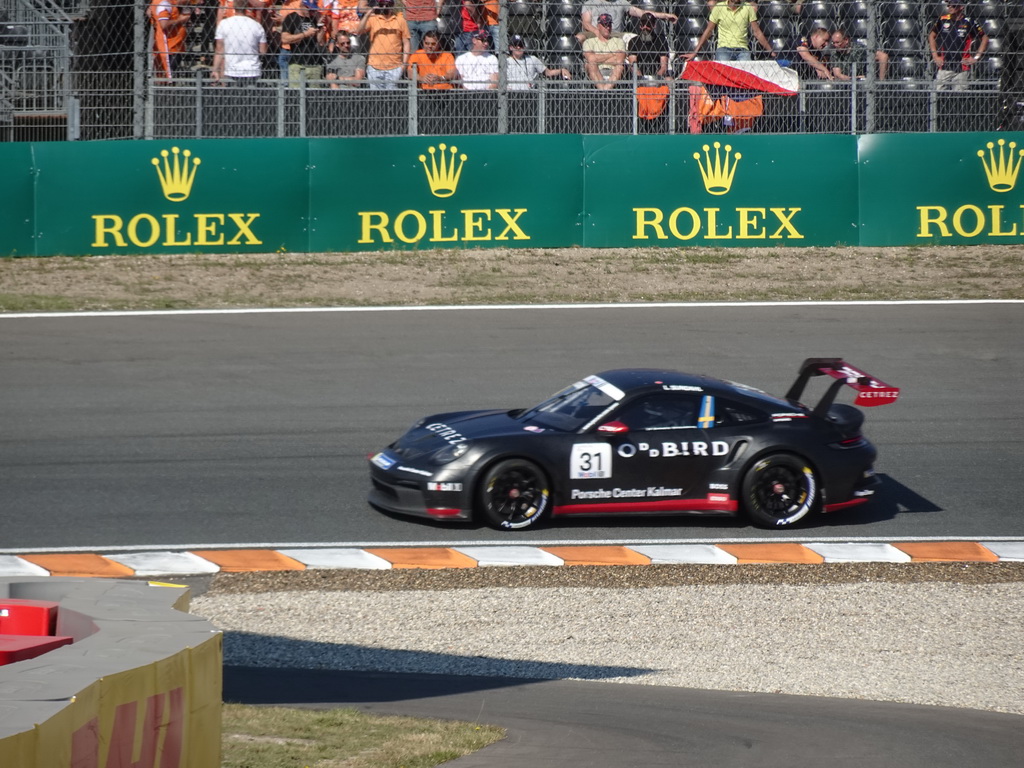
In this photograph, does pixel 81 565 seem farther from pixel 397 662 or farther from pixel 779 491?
pixel 779 491

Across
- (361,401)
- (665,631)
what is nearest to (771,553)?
(665,631)

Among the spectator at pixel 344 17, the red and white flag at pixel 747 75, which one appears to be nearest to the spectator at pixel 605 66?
the red and white flag at pixel 747 75

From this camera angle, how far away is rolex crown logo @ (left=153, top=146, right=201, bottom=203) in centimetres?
1723

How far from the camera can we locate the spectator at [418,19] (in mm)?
18359

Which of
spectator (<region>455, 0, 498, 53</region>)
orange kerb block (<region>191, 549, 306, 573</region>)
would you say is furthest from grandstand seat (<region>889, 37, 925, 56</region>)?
orange kerb block (<region>191, 549, 306, 573</region>)

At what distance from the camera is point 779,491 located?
33.0 ft

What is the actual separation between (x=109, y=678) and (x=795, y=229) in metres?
15.9

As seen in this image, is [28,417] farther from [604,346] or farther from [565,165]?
[565,165]

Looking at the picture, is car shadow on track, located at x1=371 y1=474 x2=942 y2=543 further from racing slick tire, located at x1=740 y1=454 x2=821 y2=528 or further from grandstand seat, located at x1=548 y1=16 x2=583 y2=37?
grandstand seat, located at x1=548 y1=16 x2=583 y2=37

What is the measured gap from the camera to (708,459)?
9.88 metres

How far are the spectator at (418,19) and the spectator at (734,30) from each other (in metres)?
3.76

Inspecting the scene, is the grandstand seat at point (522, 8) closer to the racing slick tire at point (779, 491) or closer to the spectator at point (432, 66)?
the spectator at point (432, 66)

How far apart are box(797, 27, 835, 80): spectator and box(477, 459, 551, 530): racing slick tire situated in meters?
10.7

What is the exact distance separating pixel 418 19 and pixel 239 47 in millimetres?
2535
